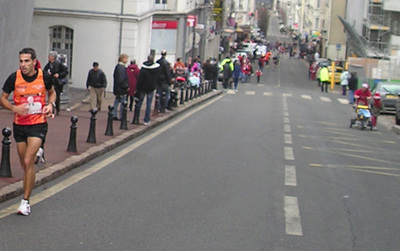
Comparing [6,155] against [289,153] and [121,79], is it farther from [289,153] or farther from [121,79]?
[121,79]

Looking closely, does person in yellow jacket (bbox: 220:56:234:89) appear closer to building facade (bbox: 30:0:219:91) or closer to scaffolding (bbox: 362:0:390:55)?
building facade (bbox: 30:0:219:91)

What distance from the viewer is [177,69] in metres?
38.9

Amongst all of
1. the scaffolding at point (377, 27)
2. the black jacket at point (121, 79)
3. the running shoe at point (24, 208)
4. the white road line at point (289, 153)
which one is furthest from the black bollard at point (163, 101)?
the scaffolding at point (377, 27)

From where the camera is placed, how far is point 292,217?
31.1 ft

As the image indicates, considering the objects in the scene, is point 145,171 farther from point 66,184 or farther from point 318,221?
point 318,221

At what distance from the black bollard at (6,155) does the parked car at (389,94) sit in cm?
2521

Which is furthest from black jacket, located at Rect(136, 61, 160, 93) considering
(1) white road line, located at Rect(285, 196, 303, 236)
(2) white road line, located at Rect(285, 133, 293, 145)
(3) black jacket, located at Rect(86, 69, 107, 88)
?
(1) white road line, located at Rect(285, 196, 303, 236)

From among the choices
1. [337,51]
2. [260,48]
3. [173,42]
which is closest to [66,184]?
[173,42]

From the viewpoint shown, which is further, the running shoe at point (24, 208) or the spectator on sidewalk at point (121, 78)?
the spectator on sidewalk at point (121, 78)

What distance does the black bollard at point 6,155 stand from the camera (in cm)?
1009

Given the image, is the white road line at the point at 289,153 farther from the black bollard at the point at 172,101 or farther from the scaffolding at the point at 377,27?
the scaffolding at the point at 377,27

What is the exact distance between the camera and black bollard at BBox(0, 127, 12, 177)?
33.1 ft

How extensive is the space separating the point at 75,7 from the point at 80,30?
93 cm

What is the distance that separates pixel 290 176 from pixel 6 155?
15.2ft
